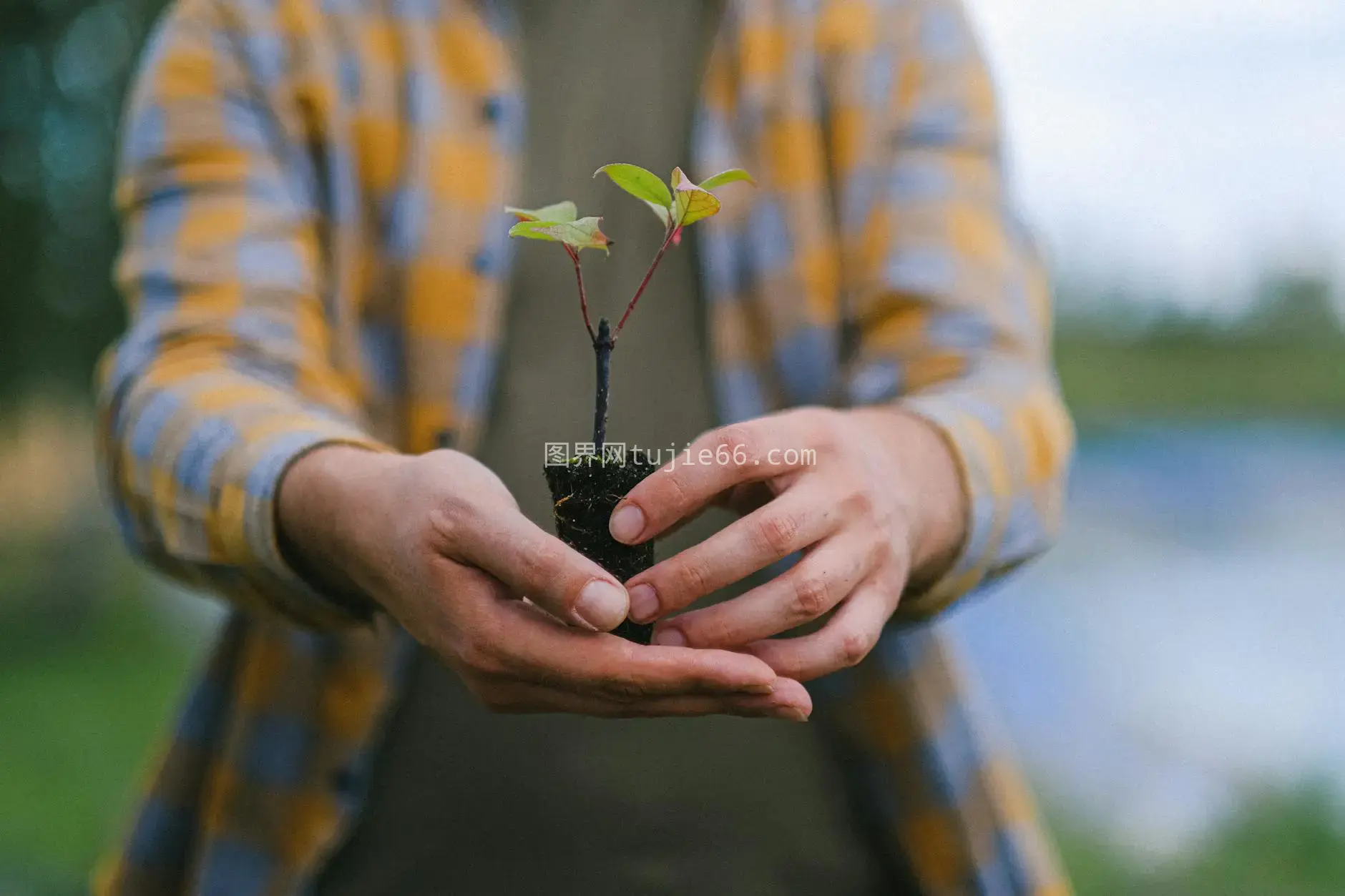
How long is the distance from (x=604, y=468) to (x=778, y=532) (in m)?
0.10

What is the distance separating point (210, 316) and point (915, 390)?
0.47 m

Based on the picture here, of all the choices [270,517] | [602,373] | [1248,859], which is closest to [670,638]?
[602,373]

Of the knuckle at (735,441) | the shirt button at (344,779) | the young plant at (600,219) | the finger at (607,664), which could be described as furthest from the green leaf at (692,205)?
the shirt button at (344,779)

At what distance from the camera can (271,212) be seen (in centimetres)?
76

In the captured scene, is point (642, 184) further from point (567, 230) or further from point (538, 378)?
point (538, 378)

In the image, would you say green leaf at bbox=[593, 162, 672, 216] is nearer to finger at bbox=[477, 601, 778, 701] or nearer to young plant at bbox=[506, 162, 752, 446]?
young plant at bbox=[506, 162, 752, 446]

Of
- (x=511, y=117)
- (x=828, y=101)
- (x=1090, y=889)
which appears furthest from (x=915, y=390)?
(x=1090, y=889)

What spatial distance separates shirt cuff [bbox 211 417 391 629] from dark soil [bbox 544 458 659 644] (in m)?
0.12

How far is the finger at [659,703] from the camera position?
0.53 meters

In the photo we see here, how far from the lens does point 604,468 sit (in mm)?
568

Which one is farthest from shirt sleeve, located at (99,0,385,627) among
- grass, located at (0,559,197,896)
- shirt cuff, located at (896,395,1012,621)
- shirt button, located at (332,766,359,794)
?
grass, located at (0,559,197,896)

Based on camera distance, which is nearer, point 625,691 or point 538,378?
point 625,691

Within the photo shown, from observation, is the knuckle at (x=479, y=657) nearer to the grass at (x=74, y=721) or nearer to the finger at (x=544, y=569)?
the finger at (x=544, y=569)

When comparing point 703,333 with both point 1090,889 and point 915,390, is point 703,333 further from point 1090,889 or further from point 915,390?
point 1090,889
